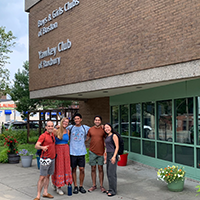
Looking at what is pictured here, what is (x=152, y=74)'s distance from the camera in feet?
24.5

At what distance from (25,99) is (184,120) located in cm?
2094

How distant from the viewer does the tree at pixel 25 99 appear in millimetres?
26609

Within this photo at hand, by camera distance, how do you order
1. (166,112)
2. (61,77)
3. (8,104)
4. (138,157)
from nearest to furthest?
1. (166,112)
2. (138,157)
3. (61,77)
4. (8,104)

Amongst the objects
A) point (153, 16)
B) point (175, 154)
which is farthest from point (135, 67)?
point (175, 154)

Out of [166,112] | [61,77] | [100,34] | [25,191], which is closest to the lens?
[25,191]

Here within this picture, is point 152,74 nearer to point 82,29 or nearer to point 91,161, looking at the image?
point 91,161

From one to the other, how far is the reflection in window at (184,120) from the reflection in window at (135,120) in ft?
7.47

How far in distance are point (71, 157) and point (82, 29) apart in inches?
227

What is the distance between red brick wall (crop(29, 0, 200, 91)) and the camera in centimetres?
677

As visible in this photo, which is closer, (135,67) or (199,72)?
(199,72)

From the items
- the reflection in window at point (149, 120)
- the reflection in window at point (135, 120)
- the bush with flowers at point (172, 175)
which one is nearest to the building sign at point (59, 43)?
the reflection in window at point (135, 120)

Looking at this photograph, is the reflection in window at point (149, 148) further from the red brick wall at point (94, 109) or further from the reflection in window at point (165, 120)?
the red brick wall at point (94, 109)

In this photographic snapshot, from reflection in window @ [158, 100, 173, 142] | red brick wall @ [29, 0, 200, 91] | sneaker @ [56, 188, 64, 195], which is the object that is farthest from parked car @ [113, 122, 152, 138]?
sneaker @ [56, 188, 64, 195]

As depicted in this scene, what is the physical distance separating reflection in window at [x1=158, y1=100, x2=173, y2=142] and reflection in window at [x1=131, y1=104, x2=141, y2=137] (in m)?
1.29
